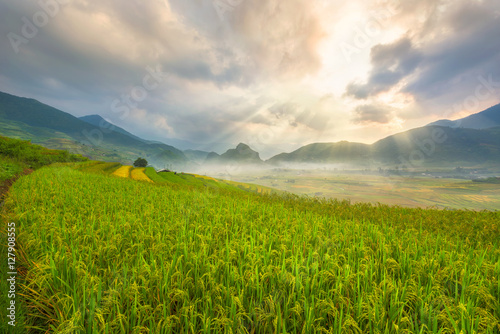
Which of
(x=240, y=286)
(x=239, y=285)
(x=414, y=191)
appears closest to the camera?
(x=239, y=285)

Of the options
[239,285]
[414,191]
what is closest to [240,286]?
[239,285]

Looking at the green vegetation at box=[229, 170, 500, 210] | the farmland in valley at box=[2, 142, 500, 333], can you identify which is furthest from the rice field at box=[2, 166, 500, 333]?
the green vegetation at box=[229, 170, 500, 210]

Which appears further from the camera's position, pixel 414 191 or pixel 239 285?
pixel 414 191

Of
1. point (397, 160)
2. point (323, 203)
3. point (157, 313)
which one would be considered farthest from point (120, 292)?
point (397, 160)

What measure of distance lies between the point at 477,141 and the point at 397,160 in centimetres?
9075

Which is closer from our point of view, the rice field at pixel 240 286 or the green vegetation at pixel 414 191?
the rice field at pixel 240 286

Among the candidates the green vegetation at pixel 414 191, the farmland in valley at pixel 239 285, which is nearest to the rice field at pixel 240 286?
the farmland in valley at pixel 239 285

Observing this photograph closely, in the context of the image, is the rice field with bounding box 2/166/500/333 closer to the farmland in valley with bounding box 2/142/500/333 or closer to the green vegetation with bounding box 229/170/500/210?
the farmland in valley with bounding box 2/142/500/333

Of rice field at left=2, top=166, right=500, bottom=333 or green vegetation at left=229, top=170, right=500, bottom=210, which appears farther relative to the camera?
green vegetation at left=229, top=170, right=500, bottom=210

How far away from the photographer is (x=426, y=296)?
312 cm

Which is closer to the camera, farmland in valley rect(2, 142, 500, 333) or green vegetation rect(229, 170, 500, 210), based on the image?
farmland in valley rect(2, 142, 500, 333)

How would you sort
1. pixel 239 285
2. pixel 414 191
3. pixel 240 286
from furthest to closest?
1. pixel 414 191
2. pixel 240 286
3. pixel 239 285

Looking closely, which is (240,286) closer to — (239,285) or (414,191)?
(239,285)

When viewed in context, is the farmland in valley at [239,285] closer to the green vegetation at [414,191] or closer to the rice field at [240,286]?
the rice field at [240,286]
